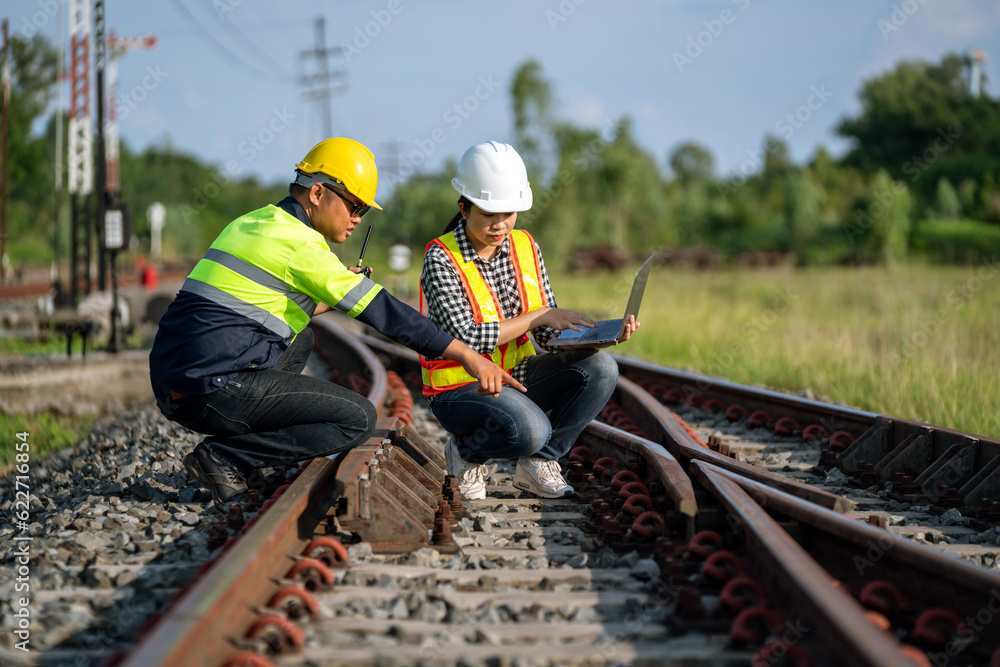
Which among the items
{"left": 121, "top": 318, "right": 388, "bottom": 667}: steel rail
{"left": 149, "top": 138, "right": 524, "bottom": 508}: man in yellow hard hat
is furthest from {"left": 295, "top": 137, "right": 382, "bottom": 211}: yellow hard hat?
{"left": 121, "top": 318, "right": 388, "bottom": 667}: steel rail

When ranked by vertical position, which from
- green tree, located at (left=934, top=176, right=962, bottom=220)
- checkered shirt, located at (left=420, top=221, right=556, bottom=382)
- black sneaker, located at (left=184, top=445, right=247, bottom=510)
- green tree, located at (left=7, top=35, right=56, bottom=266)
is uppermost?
green tree, located at (left=7, top=35, right=56, bottom=266)

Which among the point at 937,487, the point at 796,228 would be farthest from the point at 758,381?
the point at 796,228

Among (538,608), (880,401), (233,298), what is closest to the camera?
(538,608)

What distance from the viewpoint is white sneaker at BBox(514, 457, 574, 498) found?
393cm

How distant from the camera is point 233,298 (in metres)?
3.63

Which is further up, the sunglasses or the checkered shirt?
the sunglasses

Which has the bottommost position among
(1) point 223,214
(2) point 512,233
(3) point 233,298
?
(3) point 233,298

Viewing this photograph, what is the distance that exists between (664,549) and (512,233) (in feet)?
5.77

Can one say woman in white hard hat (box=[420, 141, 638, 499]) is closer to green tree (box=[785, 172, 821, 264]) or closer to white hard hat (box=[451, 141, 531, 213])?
white hard hat (box=[451, 141, 531, 213])

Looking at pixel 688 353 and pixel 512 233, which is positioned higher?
pixel 512 233

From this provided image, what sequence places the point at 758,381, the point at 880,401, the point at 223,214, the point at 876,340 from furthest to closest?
the point at 223,214 < the point at 876,340 < the point at 758,381 < the point at 880,401

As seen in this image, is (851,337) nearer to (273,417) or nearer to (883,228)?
(273,417)

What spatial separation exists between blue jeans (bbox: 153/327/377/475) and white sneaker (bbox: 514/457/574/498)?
723mm

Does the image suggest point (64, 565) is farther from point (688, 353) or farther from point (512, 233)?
point (688, 353)
